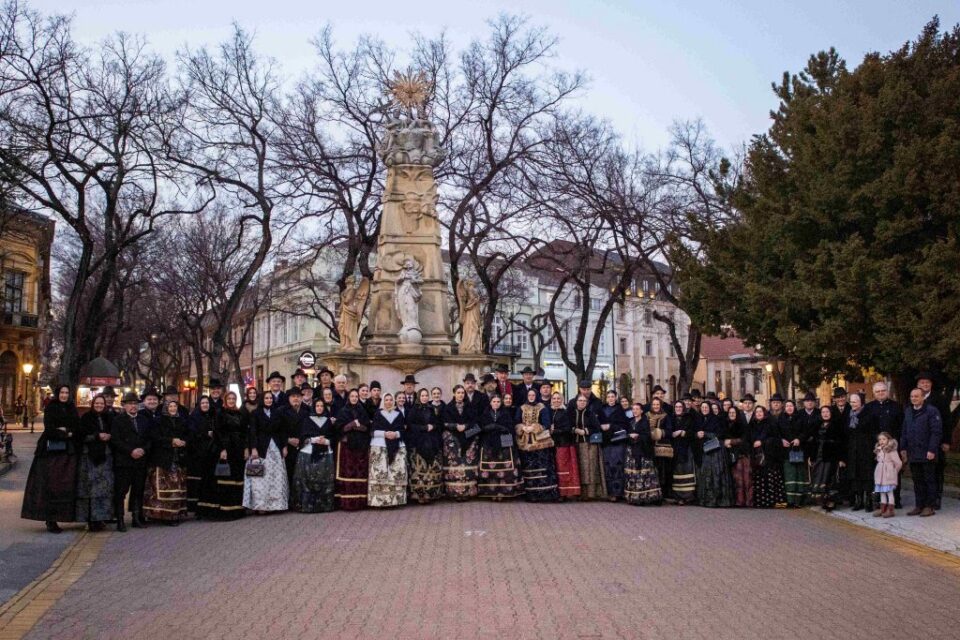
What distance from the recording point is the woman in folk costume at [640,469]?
1513 centimetres

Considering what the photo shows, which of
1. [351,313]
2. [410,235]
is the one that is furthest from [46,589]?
[410,235]

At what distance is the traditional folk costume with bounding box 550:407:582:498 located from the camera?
50.9 ft

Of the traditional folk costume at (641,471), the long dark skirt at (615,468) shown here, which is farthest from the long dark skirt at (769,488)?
the long dark skirt at (615,468)

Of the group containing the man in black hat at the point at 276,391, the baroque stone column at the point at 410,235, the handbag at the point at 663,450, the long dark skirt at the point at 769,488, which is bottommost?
the long dark skirt at the point at 769,488

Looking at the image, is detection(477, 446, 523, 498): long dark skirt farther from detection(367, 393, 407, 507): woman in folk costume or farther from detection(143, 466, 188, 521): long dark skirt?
detection(143, 466, 188, 521): long dark skirt

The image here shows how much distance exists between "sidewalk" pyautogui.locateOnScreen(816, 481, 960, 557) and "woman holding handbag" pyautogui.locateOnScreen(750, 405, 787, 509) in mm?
623

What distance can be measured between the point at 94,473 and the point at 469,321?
9.48 metres

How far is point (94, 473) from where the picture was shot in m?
12.6

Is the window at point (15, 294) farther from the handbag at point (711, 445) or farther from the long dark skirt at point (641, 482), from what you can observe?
the handbag at point (711, 445)

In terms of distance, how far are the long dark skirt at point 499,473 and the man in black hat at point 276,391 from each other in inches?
122

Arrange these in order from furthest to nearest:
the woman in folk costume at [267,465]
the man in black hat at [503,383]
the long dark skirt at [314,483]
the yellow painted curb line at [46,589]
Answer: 1. the man in black hat at [503,383]
2. the long dark skirt at [314,483]
3. the woman in folk costume at [267,465]
4. the yellow painted curb line at [46,589]

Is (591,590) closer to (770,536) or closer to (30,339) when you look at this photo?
(770,536)

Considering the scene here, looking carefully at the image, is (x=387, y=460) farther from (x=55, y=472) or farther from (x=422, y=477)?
(x=55, y=472)

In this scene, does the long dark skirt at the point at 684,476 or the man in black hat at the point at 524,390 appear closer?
the long dark skirt at the point at 684,476
